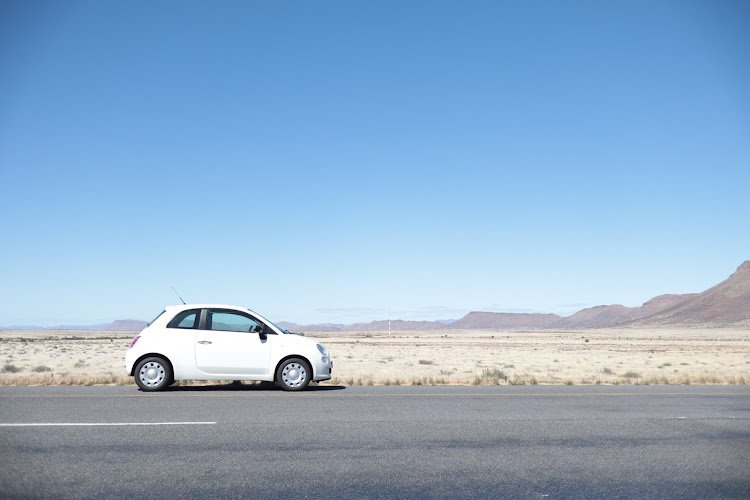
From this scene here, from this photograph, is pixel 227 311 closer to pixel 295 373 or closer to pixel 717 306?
pixel 295 373

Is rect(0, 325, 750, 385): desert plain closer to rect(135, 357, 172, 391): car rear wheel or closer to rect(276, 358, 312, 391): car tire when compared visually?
rect(135, 357, 172, 391): car rear wheel

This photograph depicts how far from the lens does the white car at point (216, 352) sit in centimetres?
1202

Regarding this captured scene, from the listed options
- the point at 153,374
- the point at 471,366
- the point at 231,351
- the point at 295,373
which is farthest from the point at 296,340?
the point at 471,366

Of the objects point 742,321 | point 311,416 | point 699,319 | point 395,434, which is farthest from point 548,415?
point 699,319

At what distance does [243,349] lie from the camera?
39.9ft

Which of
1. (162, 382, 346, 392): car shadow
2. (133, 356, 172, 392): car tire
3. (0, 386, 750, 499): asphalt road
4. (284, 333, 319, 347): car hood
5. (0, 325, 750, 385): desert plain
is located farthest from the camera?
(0, 325, 750, 385): desert plain

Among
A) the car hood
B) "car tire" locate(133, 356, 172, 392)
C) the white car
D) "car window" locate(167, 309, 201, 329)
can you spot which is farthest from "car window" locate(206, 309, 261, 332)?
"car tire" locate(133, 356, 172, 392)

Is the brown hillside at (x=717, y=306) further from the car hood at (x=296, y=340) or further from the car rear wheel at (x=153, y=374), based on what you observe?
the car rear wheel at (x=153, y=374)

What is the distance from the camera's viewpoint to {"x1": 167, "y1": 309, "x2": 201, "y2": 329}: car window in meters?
12.3

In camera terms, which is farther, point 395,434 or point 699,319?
point 699,319

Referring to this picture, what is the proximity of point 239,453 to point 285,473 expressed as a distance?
101 centimetres

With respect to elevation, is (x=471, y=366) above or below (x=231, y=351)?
below

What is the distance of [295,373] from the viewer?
12.3m

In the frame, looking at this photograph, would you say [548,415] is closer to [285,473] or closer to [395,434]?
[395,434]
